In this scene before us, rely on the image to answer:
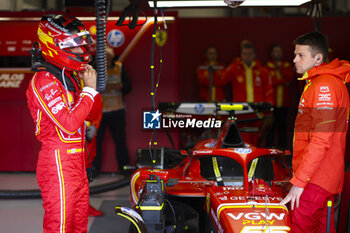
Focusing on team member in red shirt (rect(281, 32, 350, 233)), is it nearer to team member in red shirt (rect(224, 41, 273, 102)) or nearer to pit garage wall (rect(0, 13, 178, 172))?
pit garage wall (rect(0, 13, 178, 172))

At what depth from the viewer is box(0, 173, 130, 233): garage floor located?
4.22 meters

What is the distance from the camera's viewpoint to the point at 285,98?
7.10m

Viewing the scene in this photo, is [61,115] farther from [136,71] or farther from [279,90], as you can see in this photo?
[279,90]

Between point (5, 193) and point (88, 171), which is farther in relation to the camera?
point (5, 193)

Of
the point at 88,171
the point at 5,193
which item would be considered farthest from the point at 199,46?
the point at 88,171

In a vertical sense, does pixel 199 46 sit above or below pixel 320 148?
above

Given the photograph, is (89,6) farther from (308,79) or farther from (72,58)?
(308,79)

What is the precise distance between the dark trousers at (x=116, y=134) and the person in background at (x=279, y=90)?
2.32 meters

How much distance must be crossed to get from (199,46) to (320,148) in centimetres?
526

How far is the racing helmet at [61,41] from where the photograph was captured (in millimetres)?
2707

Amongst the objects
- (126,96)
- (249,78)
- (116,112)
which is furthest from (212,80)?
(116,112)

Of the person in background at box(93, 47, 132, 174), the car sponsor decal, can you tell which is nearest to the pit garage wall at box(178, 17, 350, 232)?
the person in background at box(93, 47, 132, 174)

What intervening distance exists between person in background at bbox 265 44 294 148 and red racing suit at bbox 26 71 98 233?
15.3 ft

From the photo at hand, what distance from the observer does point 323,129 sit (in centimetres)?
248
